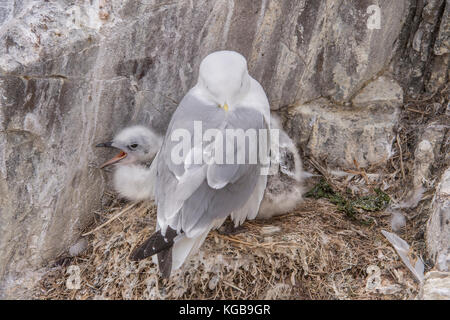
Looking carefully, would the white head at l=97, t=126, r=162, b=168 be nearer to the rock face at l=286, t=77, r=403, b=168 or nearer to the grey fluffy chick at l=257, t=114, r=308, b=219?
the grey fluffy chick at l=257, t=114, r=308, b=219

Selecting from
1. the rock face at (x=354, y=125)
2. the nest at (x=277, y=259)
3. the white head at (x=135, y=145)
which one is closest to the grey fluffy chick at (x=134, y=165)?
the white head at (x=135, y=145)

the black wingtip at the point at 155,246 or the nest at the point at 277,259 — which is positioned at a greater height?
the black wingtip at the point at 155,246

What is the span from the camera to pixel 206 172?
2.77 metres

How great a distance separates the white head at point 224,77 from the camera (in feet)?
9.53

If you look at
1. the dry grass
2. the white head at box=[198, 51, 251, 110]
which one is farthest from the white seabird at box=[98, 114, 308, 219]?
the white head at box=[198, 51, 251, 110]

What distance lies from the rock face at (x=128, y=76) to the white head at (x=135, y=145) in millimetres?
64

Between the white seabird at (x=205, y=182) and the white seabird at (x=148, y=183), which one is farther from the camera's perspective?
the white seabird at (x=148, y=183)

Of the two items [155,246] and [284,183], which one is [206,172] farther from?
[284,183]

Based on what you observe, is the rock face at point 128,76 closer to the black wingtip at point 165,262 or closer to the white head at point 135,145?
the white head at point 135,145

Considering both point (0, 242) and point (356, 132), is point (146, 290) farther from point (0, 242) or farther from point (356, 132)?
point (356, 132)

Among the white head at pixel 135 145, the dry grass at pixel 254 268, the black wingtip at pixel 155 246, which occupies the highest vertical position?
the white head at pixel 135 145

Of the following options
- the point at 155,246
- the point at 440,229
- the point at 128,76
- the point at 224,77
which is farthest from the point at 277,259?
the point at 128,76

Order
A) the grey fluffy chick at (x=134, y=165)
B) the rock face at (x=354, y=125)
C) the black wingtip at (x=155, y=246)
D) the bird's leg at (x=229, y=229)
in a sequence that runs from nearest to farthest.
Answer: the black wingtip at (x=155, y=246), the bird's leg at (x=229, y=229), the grey fluffy chick at (x=134, y=165), the rock face at (x=354, y=125)

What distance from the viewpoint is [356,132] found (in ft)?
11.8
